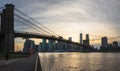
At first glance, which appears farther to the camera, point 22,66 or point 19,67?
point 22,66

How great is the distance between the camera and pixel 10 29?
80.4 m

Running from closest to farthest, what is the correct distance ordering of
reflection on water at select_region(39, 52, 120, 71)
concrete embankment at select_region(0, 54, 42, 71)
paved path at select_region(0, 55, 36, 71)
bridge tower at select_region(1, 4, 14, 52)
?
concrete embankment at select_region(0, 54, 42, 71) < paved path at select_region(0, 55, 36, 71) < reflection on water at select_region(39, 52, 120, 71) < bridge tower at select_region(1, 4, 14, 52)

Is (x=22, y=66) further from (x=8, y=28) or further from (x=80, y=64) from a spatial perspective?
(x=8, y=28)

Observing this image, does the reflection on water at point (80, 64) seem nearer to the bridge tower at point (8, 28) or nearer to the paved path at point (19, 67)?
the bridge tower at point (8, 28)

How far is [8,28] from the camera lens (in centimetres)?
8044

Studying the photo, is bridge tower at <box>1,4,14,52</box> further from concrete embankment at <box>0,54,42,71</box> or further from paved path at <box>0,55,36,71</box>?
paved path at <box>0,55,36,71</box>

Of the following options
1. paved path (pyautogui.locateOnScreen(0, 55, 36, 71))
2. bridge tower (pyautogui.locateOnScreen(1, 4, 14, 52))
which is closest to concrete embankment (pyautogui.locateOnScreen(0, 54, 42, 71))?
paved path (pyautogui.locateOnScreen(0, 55, 36, 71))

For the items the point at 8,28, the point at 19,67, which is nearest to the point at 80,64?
the point at 8,28

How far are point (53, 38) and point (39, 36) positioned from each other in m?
12.7

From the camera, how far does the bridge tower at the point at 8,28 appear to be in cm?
7681

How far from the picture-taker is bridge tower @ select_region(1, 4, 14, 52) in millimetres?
76812

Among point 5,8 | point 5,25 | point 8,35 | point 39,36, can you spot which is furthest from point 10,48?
point 39,36

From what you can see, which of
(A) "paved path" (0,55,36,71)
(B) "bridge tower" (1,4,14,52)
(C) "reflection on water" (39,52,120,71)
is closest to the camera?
(A) "paved path" (0,55,36,71)

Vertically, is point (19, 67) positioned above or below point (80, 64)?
above
